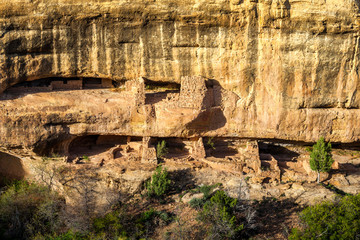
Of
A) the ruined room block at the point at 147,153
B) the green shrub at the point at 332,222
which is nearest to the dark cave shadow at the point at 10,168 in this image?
the ruined room block at the point at 147,153

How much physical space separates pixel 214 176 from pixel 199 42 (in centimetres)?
541

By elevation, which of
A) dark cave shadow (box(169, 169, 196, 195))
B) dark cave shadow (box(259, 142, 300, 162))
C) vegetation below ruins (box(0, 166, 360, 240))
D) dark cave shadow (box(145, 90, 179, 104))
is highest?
dark cave shadow (box(145, 90, 179, 104))

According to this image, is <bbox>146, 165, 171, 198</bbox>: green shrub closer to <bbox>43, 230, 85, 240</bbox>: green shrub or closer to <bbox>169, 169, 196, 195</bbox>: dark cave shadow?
<bbox>169, 169, 196, 195</bbox>: dark cave shadow

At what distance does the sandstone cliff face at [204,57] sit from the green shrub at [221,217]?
365cm

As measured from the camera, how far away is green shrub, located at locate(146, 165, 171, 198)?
15.2m

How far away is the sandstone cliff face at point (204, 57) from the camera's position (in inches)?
598

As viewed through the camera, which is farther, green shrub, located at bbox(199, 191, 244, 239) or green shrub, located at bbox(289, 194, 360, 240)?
green shrub, located at bbox(199, 191, 244, 239)

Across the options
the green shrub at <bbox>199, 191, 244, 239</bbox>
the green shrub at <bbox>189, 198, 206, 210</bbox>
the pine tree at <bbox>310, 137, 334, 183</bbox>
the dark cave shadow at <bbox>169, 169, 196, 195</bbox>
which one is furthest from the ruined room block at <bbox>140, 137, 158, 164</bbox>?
the pine tree at <bbox>310, 137, 334, 183</bbox>

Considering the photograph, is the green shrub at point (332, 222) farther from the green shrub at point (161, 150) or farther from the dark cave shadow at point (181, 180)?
the green shrub at point (161, 150)

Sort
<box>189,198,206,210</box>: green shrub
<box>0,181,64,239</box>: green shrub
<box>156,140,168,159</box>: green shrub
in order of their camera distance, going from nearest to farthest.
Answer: <box>189,198,206,210</box>: green shrub → <box>0,181,64,239</box>: green shrub → <box>156,140,168,159</box>: green shrub

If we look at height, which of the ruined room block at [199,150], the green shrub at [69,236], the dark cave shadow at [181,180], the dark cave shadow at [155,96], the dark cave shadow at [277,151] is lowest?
the green shrub at [69,236]

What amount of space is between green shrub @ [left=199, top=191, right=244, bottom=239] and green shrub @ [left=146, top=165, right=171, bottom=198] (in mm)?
1803

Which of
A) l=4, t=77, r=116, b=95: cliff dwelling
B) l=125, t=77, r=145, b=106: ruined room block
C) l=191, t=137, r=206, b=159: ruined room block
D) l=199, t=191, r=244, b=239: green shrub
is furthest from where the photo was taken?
l=191, t=137, r=206, b=159: ruined room block

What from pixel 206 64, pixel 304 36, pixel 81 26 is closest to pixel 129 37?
pixel 81 26
